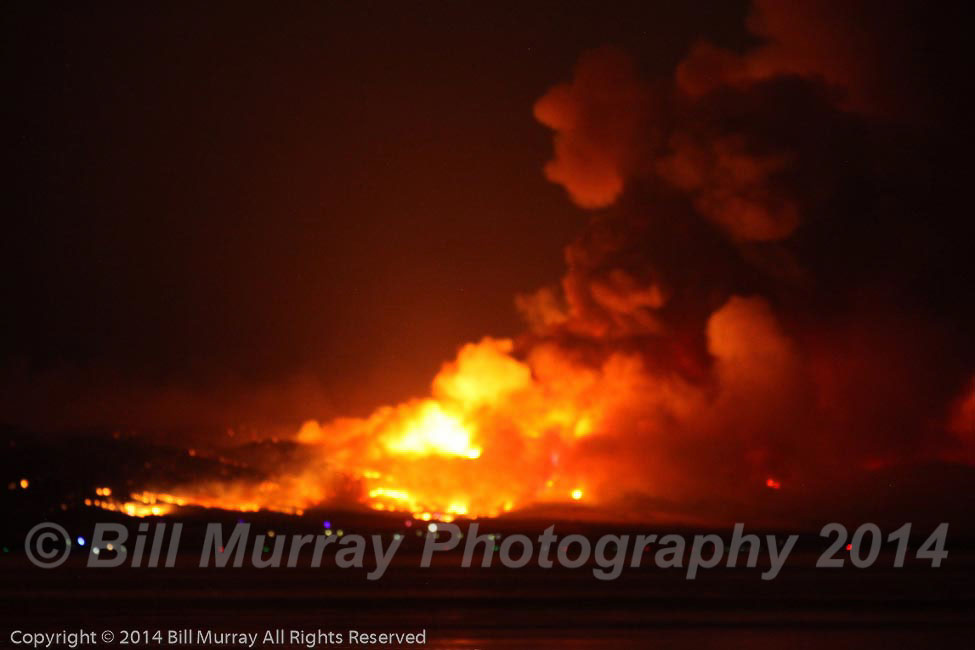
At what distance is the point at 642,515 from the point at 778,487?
6.78 meters

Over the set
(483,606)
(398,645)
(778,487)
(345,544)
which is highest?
(778,487)

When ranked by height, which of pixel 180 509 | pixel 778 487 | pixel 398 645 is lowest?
pixel 398 645

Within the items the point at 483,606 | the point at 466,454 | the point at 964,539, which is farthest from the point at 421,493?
the point at 483,606

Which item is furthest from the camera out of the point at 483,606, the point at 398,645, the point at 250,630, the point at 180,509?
the point at 180,509

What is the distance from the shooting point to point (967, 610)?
27.8m

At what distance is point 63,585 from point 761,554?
24.5 meters

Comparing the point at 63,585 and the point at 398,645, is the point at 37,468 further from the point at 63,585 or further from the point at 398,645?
the point at 398,645

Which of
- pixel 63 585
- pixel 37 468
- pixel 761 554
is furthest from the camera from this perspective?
pixel 37 468

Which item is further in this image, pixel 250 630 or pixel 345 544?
pixel 345 544

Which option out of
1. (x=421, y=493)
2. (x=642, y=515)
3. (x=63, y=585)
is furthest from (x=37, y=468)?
(x=63, y=585)

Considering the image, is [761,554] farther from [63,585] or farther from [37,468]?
[37,468]

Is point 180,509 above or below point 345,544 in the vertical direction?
above

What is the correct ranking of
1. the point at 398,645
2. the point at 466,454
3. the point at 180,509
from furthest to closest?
the point at 180,509
the point at 466,454
the point at 398,645

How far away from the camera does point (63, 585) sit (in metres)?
31.0
